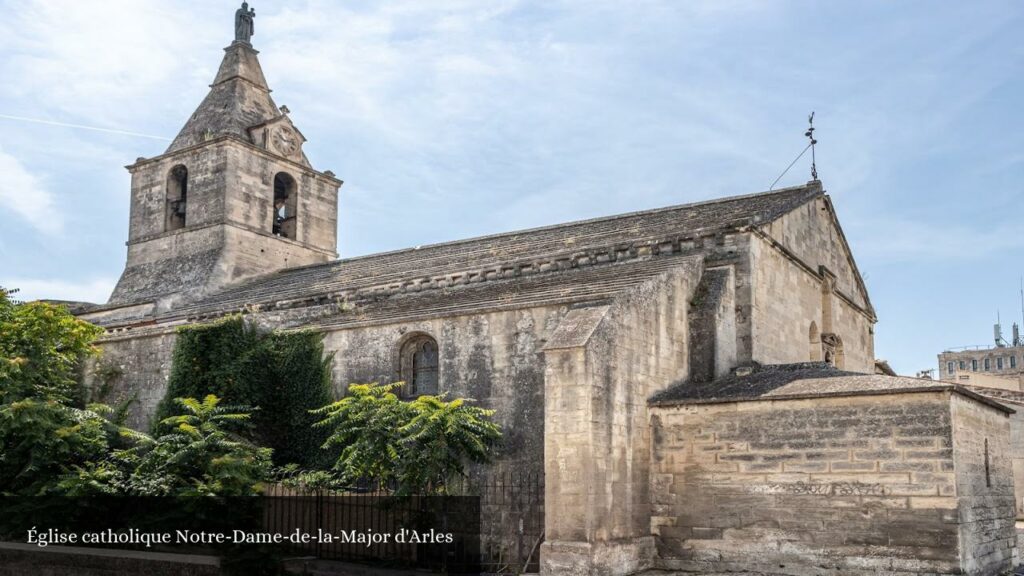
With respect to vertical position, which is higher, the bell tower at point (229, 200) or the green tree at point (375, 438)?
the bell tower at point (229, 200)

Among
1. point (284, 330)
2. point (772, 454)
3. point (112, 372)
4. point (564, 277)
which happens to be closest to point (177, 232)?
point (112, 372)

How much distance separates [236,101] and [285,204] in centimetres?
381

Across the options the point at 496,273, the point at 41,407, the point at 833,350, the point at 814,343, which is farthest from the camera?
the point at 833,350

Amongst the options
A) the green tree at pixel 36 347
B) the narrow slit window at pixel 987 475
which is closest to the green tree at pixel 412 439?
the green tree at pixel 36 347

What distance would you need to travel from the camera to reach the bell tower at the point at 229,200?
31.5 meters

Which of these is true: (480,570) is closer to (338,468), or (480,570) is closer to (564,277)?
(338,468)

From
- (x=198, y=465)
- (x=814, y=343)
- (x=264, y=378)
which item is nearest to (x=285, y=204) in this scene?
(x=264, y=378)

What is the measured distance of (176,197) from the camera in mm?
33594

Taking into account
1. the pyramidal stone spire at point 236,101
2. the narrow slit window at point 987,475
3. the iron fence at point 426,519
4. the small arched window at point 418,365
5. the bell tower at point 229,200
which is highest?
the pyramidal stone spire at point 236,101

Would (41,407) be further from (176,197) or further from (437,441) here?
(176,197)

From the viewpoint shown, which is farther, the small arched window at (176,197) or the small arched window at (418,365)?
the small arched window at (176,197)

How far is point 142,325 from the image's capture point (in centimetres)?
2930

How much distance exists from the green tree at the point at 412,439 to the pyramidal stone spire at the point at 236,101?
16952 mm

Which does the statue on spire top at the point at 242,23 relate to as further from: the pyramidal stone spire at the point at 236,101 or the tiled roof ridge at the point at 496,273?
the tiled roof ridge at the point at 496,273
